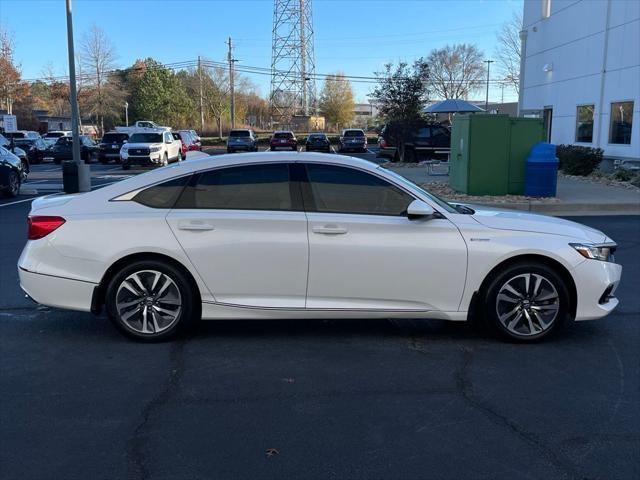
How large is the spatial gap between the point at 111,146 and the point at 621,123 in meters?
25.3

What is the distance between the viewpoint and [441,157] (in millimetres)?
27469

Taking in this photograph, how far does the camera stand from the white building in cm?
1850

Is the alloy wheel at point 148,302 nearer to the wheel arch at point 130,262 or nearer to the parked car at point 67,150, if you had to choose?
the wheel arch at point 130,262

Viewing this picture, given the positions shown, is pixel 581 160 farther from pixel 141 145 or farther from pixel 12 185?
→ pixel 141 145

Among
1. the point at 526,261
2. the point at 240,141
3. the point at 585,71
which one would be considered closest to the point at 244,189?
the point at 526,261

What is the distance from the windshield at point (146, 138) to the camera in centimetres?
2916

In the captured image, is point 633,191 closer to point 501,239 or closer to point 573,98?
point 573,98

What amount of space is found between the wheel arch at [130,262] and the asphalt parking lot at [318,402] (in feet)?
1.38

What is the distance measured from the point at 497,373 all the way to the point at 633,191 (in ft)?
43.6

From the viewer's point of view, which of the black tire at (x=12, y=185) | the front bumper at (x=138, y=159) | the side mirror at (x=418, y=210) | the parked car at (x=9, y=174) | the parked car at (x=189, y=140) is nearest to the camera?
the side mirror at (x=418, y=210)

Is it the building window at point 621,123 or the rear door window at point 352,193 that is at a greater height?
the building window at point 621,123

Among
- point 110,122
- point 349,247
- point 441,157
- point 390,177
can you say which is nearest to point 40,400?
point 349,247

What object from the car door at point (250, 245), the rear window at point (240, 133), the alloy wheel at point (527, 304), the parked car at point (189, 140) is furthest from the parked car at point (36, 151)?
the alloy wheel at point (527, 304)

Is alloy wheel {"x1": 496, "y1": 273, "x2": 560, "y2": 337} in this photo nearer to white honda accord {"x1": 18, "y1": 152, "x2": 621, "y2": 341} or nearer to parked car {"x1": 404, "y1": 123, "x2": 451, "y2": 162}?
white honda accord {"x1": 18, "y1": 152, "x2": 621, "y2": 341}
